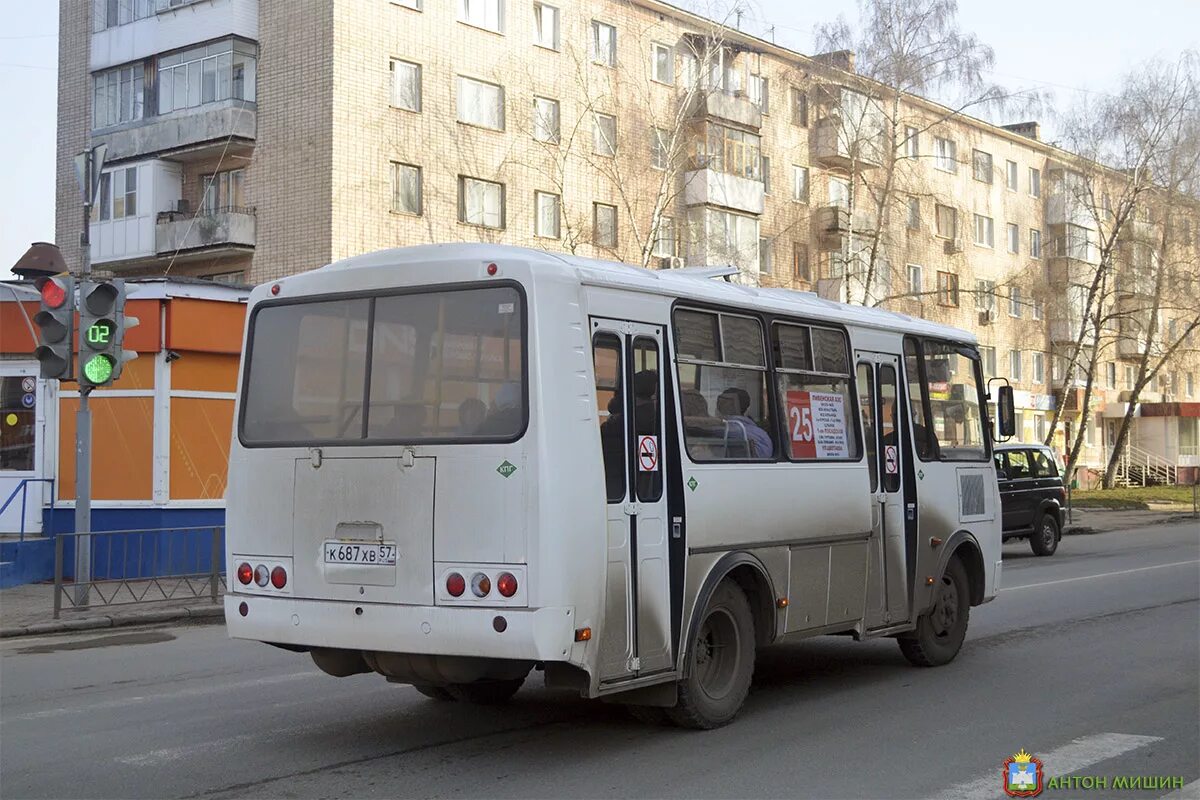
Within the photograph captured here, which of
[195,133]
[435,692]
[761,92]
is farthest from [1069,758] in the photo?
[761,92]

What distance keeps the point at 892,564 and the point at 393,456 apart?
15.2ft

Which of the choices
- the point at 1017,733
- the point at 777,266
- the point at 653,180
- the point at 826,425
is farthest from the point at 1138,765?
the point at 777,266

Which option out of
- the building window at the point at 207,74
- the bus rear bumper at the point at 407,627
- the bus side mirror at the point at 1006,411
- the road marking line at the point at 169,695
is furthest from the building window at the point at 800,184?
the bus rear bumper at the point at 407,627

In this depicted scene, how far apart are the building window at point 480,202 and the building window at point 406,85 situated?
223 cm

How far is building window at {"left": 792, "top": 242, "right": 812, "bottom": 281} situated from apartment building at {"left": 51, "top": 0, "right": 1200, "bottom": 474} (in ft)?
0.91

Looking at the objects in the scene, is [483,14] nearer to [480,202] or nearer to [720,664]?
[480,202]

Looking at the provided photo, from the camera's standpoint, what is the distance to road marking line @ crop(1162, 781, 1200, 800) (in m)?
6.93

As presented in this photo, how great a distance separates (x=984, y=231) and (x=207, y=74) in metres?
36.5

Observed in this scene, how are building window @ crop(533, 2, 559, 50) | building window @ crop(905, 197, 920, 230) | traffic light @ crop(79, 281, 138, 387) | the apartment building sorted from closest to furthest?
1. traffic light @ crop(79, 281, 138, 387)
2. the apartment building
3. building window @ crop(533, 2, 559, 50)
4. building window @ crop(905, 197, 920, 230)

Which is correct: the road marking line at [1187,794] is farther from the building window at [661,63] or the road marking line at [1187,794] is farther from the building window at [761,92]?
the building window at [761,92]

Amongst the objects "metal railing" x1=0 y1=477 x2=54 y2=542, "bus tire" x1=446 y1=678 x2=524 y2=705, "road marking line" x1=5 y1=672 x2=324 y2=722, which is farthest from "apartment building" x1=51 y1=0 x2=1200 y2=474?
"bus tire" x1=446 y1=678 x2=524 y2=705

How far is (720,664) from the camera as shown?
885cm

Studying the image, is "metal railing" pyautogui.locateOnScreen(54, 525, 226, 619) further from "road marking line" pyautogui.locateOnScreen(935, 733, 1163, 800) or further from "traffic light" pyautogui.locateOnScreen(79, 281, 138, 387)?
"road marking line" pyautogui.locateOnScreen(935, 733, 1163, 800)

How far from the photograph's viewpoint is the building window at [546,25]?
3759cm
